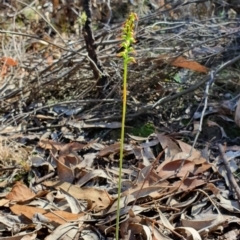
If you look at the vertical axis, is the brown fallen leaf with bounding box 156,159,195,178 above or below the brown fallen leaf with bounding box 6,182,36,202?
below

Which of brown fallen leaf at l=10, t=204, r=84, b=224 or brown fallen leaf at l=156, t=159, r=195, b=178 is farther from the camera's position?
brown fallen leaf at l=156, t=159, r=195, b=178

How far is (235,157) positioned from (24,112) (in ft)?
3.56

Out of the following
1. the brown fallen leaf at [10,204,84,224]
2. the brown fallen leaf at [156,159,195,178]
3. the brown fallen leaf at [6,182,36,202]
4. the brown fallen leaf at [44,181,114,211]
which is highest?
the brown fallen leaf at [6,182,36,202]

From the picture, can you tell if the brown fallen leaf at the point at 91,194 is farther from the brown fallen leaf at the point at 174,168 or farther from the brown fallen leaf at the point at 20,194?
the brown fallen leaf at the point at 174,168

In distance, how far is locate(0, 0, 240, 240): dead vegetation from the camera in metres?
1.98

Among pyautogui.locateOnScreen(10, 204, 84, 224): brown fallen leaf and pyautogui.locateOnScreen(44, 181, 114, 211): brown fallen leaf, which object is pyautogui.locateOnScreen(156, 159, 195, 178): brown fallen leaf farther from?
pyautogui.locateOnScreen(10, 204, 84, 224): brown fallen leaf

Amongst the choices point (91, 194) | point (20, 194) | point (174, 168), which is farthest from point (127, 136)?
point (20, 194)

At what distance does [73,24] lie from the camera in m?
4.18

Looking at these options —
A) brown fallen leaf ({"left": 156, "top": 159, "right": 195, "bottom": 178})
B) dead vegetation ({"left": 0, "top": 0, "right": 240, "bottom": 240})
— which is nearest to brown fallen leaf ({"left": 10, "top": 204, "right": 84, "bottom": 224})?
dead vegetation ({"left": 0, "top": 0, "right": 240, "bottom": 240})

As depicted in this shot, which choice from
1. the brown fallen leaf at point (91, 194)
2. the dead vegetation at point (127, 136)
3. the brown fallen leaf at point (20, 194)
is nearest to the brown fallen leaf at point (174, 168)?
the dead vegetation at point (127, 136)

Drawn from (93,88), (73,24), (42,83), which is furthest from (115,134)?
(73,24)

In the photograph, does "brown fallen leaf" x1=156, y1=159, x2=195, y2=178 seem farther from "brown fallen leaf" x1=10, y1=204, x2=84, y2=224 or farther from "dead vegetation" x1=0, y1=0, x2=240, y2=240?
"brown fallen leaf" x1=10, y1=204, x2=84, y2=224

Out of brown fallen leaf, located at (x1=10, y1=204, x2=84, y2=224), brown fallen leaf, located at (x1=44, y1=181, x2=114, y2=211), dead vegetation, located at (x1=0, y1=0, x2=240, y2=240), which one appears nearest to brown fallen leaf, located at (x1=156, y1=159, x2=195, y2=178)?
dead vegetation, located at (x1=0, y1=0, x2=240, y2=240)

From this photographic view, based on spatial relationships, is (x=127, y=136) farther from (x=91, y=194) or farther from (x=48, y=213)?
(x=48, y=213)
